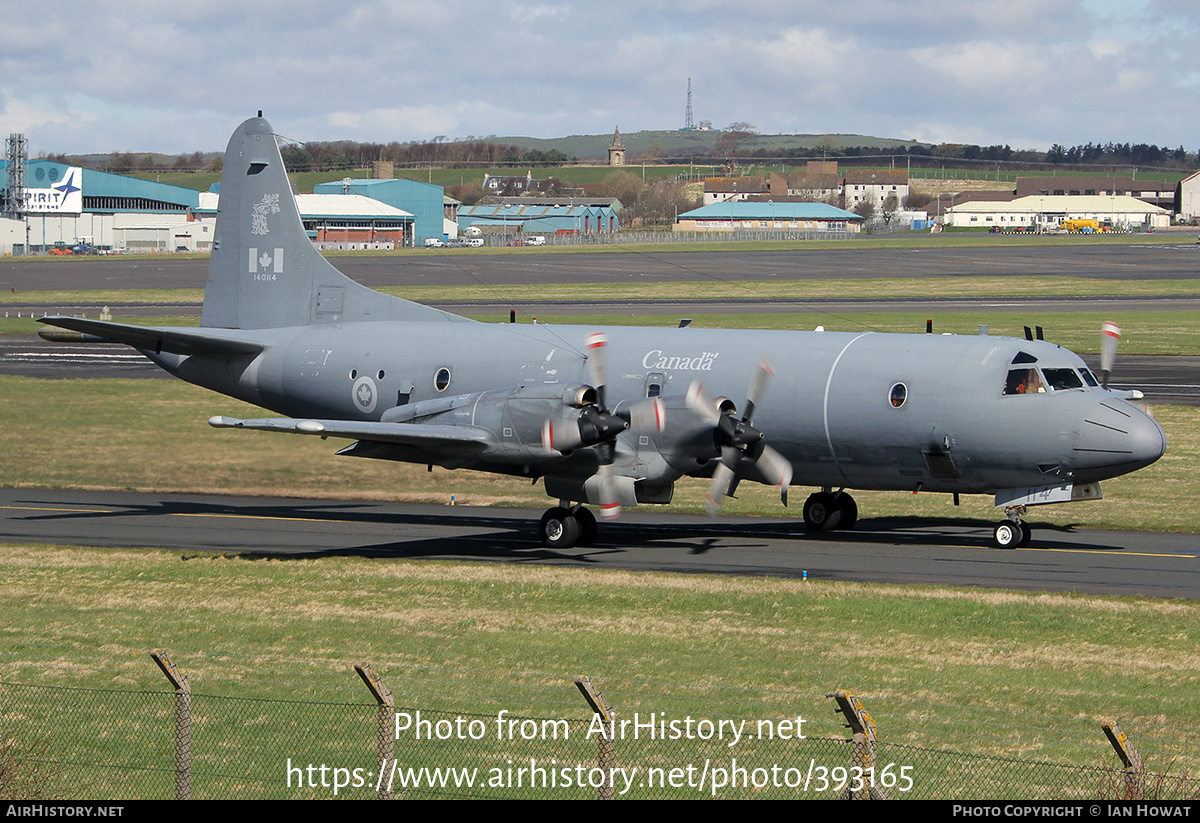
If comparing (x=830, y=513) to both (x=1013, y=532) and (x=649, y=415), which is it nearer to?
(x=1013, y=532)

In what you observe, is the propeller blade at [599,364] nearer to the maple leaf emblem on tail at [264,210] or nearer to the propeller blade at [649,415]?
the propeller blade at [649,415]

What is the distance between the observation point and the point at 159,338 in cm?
3072

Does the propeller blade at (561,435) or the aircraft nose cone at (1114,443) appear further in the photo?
the propeller blade at (561,435)

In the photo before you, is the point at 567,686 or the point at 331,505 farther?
the point at 331,505

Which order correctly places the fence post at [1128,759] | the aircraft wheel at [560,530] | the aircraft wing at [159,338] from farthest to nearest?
the aircraft wing at [159,338] → the aircraft wheel at [560,530] → the fence post at [1128,759]

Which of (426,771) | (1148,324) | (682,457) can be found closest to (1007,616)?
(682,457)

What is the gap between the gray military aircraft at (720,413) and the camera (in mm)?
25531

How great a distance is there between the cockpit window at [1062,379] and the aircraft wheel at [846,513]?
5.49m

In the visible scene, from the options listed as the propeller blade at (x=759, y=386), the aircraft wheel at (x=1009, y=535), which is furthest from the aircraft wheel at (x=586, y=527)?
the aircraft wheel at (x=1009, y=535)

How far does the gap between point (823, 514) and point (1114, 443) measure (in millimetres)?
6862

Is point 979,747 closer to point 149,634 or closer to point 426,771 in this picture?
point 426,771

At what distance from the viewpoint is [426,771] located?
13.5m

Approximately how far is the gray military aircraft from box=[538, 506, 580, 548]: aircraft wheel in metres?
0.04

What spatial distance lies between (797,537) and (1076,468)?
633cm
